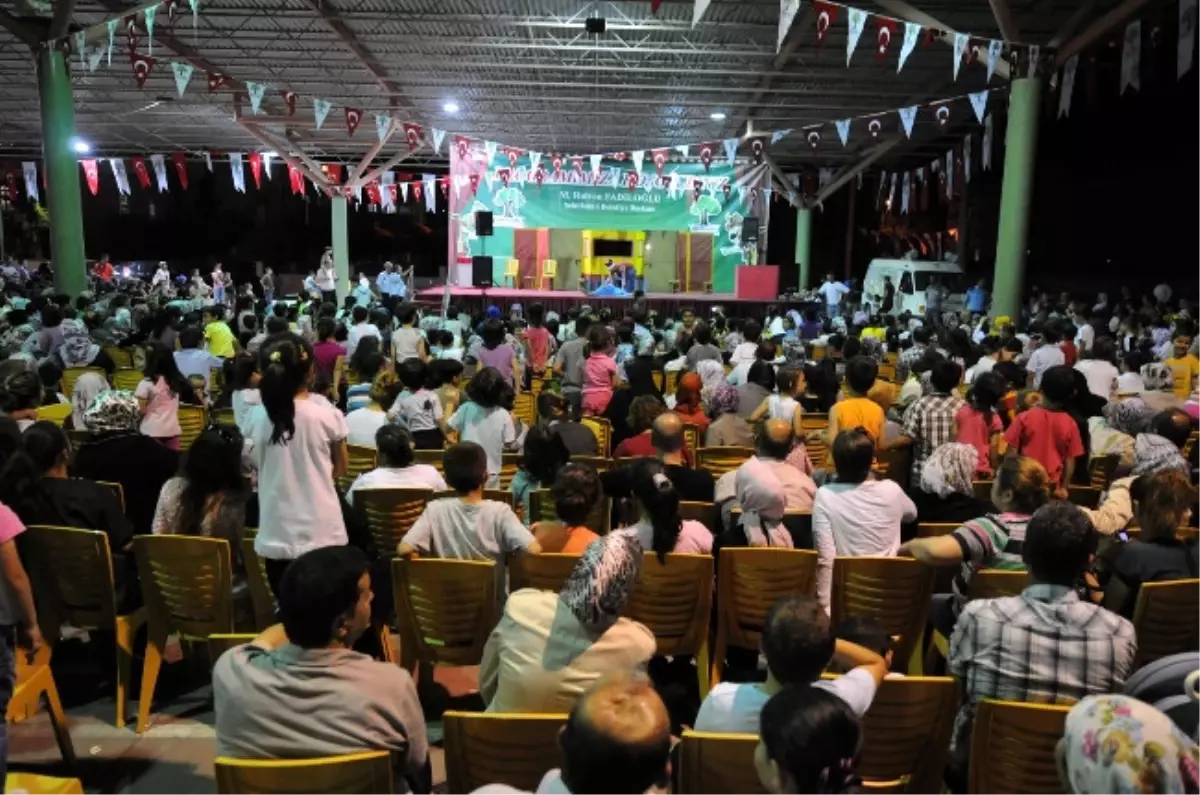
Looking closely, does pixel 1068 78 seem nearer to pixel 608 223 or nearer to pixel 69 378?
pixel 69 378

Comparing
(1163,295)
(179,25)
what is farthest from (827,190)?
(179,25)

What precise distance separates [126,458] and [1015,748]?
12.6 feet

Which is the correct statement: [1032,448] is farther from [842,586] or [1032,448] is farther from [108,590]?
[108,590]

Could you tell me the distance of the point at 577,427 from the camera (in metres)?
5.51

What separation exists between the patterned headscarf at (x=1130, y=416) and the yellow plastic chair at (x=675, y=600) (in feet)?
11.4

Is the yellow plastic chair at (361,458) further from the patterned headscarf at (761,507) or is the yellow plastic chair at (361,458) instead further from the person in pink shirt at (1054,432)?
the person in pink shirt at (1054,432)

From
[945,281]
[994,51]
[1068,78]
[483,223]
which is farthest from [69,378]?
[945,281]

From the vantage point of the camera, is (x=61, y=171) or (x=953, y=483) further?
(x=61, y=171)

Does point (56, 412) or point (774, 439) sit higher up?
point (774, 439)

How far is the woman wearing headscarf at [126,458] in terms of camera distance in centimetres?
432

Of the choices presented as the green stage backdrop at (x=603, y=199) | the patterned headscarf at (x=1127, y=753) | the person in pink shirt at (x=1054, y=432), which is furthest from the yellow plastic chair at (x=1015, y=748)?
the green stage backdrop at (x=603, y=199)

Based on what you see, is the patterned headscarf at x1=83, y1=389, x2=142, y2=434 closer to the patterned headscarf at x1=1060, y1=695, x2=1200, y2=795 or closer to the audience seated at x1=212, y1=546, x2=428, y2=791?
the audience seated at x1=212, y1=546, x2=428, y2=791

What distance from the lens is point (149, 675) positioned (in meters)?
3.64

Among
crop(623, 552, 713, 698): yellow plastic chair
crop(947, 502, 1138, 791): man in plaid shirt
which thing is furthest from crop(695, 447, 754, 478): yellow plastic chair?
crop(947, 502, 1138, 791): man in plaid shirt
